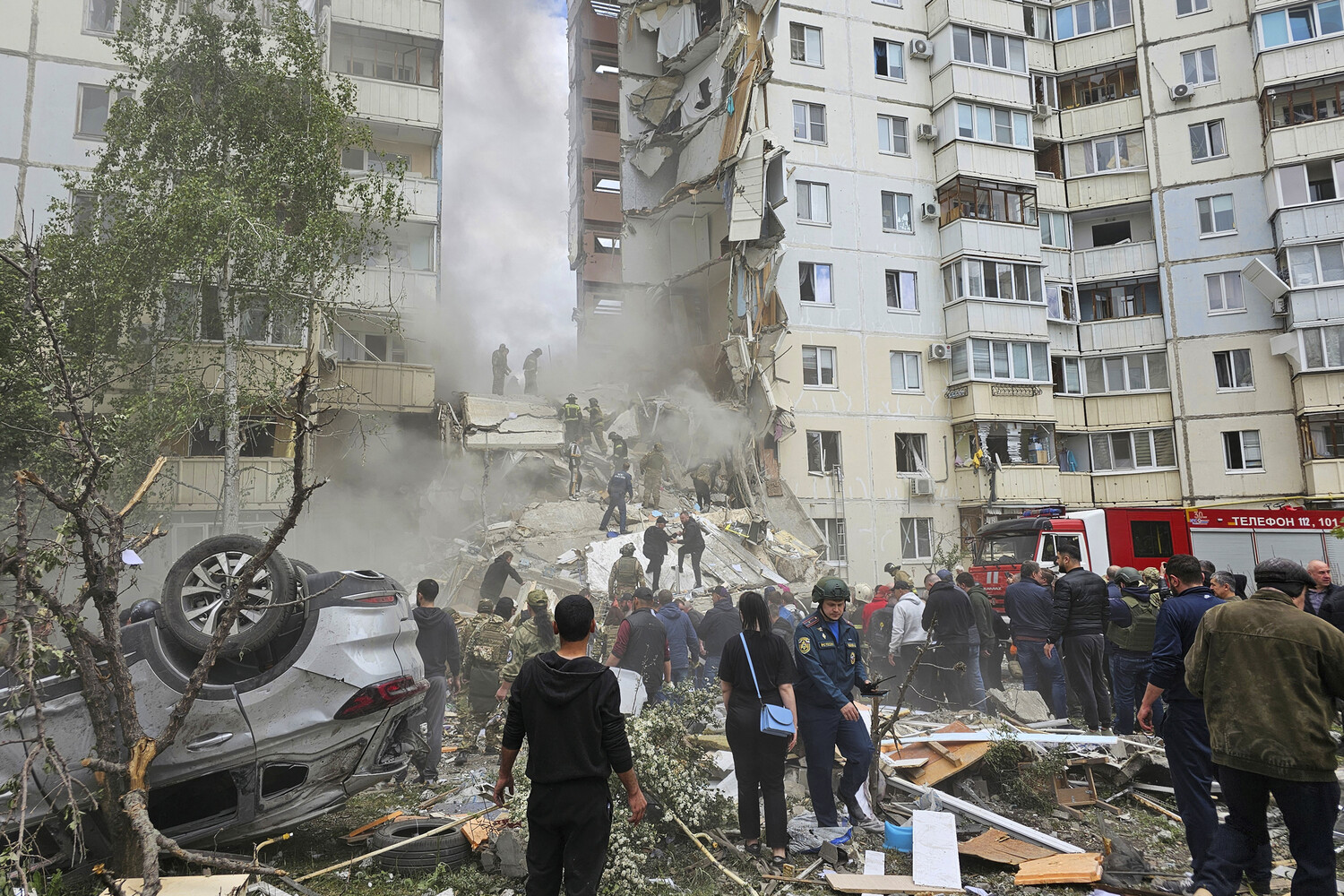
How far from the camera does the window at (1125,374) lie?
28.3 meters

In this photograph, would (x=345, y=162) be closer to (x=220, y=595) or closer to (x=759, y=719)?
(x=220, y=595)

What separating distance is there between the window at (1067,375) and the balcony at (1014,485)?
4.14 m

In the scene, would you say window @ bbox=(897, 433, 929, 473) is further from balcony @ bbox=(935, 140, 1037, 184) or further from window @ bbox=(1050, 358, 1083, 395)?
balcony @ bbox=(935, 140, 1037, 184)

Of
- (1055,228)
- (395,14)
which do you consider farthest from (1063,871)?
(1055,228)

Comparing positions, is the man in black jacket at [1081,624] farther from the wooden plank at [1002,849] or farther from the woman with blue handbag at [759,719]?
the woman with blue handbag at [759,719]

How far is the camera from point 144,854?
3789 millimetres

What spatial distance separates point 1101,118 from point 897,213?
10121 mm

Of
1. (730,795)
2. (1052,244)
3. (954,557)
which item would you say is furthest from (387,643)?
(1052,244)

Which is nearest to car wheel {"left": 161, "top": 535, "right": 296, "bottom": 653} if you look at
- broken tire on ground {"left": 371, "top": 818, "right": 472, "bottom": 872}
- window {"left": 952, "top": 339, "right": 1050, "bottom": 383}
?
broken tire on ground {"left": 371, "top": 818, "right": 472, "bottom": 872}

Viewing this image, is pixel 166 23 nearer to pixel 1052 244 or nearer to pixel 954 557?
pixel 954 557

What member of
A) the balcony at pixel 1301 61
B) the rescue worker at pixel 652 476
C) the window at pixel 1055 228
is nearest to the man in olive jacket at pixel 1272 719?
the rescue worker at pixel 652 476

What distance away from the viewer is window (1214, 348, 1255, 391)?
26953 mm

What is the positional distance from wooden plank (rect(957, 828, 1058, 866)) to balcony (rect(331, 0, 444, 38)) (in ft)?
82.2

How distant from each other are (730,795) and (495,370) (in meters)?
23.2
